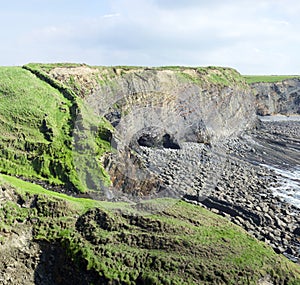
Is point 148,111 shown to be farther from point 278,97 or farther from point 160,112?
point 278,97

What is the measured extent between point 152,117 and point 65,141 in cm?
1943

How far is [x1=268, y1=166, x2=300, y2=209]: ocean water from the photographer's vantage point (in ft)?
85.7

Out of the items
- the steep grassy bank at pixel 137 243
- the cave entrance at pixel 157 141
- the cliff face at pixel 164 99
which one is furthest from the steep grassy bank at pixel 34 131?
the cave entrance at pixel 157 141

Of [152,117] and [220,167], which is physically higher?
[152,117]

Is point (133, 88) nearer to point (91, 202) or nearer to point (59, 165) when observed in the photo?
point (59, 165)

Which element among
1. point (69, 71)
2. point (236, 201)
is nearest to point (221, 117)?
point (69, 71)

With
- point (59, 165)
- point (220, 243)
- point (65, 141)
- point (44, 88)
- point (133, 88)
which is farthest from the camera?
point (133, 88)

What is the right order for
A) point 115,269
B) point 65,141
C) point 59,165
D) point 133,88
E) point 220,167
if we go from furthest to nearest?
point 133,88 → point 220,167 → point 65,141 → point 59,165 → point 115,269

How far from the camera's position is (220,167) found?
100 ft

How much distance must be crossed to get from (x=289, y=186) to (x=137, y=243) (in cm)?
1985

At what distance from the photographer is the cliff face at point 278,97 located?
271ft

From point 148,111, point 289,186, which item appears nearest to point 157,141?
point 148,111

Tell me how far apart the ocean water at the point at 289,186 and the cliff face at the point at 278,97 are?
49.0 m

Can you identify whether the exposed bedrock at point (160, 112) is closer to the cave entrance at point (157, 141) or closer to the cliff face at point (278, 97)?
the cave entrance at point (157, 141)
